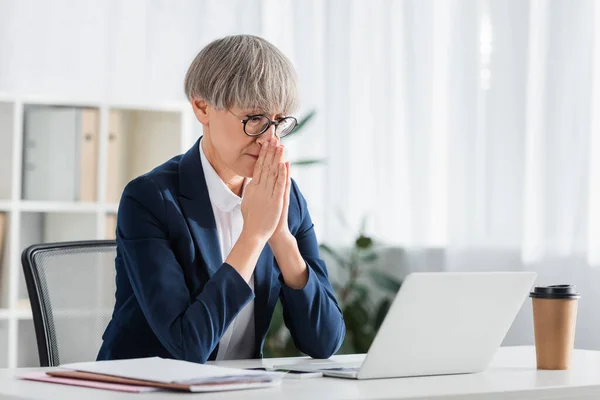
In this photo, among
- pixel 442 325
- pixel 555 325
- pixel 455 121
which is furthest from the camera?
pixel 455 121

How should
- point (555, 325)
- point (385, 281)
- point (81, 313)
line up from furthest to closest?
point (385, 281)
point (81, 313)
point (555, 325)

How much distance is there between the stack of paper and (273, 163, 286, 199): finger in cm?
44

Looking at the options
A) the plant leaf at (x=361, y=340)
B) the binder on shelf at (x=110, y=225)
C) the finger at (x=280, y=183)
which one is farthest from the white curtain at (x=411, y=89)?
the finger at (x=280, y=183)

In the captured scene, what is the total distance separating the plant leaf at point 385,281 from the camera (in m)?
3.23

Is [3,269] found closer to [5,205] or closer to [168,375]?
[5,205]

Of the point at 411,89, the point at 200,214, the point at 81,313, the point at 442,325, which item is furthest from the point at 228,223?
the point at 411,89

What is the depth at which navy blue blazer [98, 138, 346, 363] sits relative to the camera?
4.55 feet

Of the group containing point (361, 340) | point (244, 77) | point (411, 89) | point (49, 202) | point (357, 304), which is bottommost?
point (361, 340)

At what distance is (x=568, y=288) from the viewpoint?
1.37 m

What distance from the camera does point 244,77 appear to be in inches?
60.6

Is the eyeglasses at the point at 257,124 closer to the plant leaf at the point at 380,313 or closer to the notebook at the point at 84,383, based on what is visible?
the notebook at the point at 84,383

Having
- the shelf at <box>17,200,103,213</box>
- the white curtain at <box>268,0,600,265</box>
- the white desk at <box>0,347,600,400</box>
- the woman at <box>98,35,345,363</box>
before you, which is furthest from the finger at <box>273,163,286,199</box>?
the shelf at <box>17,200,103,213</box>

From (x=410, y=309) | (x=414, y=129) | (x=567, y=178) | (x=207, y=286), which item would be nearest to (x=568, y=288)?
(x=410, y=309)

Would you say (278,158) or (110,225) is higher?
(278,158)
